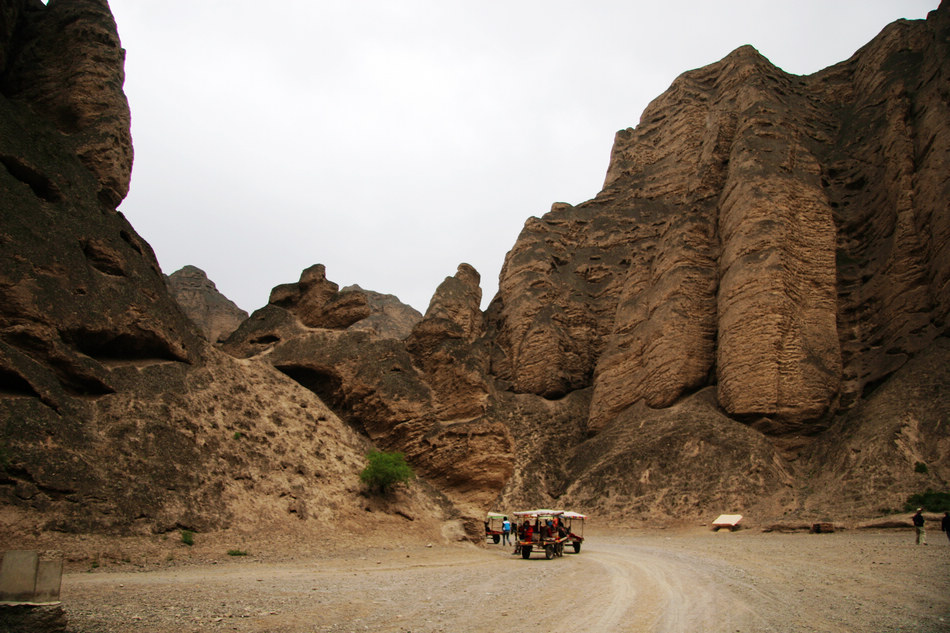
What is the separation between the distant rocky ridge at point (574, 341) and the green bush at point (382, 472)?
0.91 meters

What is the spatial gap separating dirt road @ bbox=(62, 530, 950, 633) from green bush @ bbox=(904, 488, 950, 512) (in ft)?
33.6

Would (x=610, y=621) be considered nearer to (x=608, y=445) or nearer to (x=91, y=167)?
(x=91, y=167)

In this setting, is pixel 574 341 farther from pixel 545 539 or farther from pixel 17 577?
pixel 17 577

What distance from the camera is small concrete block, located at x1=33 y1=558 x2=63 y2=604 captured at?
7203mm

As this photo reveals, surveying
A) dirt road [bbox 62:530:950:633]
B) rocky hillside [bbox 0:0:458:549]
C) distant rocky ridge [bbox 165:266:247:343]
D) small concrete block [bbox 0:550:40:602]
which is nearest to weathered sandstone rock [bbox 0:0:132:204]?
rocky hillside [bbox 0:0:458:549]

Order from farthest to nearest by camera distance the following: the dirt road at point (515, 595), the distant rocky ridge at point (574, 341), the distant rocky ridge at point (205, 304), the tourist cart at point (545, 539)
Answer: the distant rocky ridge at point (205, 304) < the tourist cart at point (545, 539) < the distant rocky ridge at point (574, 341) < the dirt road at point (515, 595)

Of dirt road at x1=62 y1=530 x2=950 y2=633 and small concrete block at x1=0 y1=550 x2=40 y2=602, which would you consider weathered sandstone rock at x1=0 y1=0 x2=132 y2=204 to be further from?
small concrete block at x1=0 y1=550 x2=40 y2=602

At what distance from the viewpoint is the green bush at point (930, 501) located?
29.2 m

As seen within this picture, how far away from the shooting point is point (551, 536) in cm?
2347

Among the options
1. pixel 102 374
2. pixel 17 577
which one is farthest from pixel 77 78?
pixel 17 577

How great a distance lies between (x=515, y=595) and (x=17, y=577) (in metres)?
8.47

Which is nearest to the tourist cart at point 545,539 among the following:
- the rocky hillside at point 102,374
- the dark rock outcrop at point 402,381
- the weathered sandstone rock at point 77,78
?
the dark rock outcrop at point 402,381

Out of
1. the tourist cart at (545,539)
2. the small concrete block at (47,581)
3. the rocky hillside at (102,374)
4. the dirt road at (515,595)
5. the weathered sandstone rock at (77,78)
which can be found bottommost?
the tourist cart at (545,539)

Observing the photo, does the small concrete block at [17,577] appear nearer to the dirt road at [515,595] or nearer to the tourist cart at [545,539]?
the dirt road at [515,595]
